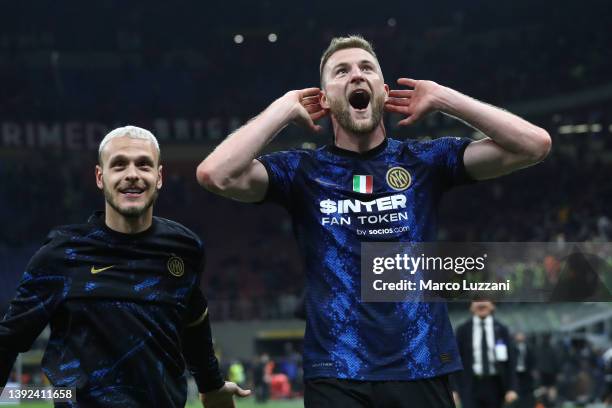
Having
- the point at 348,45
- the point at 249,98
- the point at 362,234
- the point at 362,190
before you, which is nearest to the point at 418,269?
the point at 362,234

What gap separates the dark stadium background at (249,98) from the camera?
35812mm

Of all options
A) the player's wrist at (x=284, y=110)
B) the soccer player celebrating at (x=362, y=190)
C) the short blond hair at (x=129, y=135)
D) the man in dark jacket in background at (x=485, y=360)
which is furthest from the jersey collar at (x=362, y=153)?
the man in dark jacket in background at (x=485, y=360)

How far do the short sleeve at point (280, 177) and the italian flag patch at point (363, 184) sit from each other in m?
0.28

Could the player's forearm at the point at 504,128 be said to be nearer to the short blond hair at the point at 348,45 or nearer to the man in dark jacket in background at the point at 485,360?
the short blond hair at the point at 348,45

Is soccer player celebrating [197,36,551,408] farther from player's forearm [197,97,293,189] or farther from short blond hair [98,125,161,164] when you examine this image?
short blond hair [98,125,161,164]

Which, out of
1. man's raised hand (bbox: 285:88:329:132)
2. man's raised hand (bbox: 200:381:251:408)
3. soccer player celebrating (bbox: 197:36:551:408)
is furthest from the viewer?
man's raised hand (bbox: 200:381:251:408)

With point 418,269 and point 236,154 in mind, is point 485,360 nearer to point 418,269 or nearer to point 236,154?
point 418,269

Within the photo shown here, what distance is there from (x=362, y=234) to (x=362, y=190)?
0.20m

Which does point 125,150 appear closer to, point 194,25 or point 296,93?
point 296,93

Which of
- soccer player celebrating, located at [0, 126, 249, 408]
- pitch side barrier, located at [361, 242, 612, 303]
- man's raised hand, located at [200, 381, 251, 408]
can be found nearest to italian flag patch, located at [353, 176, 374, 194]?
pitch side barrier, located at [361, 242, 612, 303]

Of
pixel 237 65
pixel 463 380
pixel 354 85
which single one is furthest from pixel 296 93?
pixel 237 65

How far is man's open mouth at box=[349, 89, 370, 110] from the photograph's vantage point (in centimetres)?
441

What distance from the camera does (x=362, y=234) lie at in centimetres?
430

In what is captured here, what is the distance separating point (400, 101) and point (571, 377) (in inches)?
727
